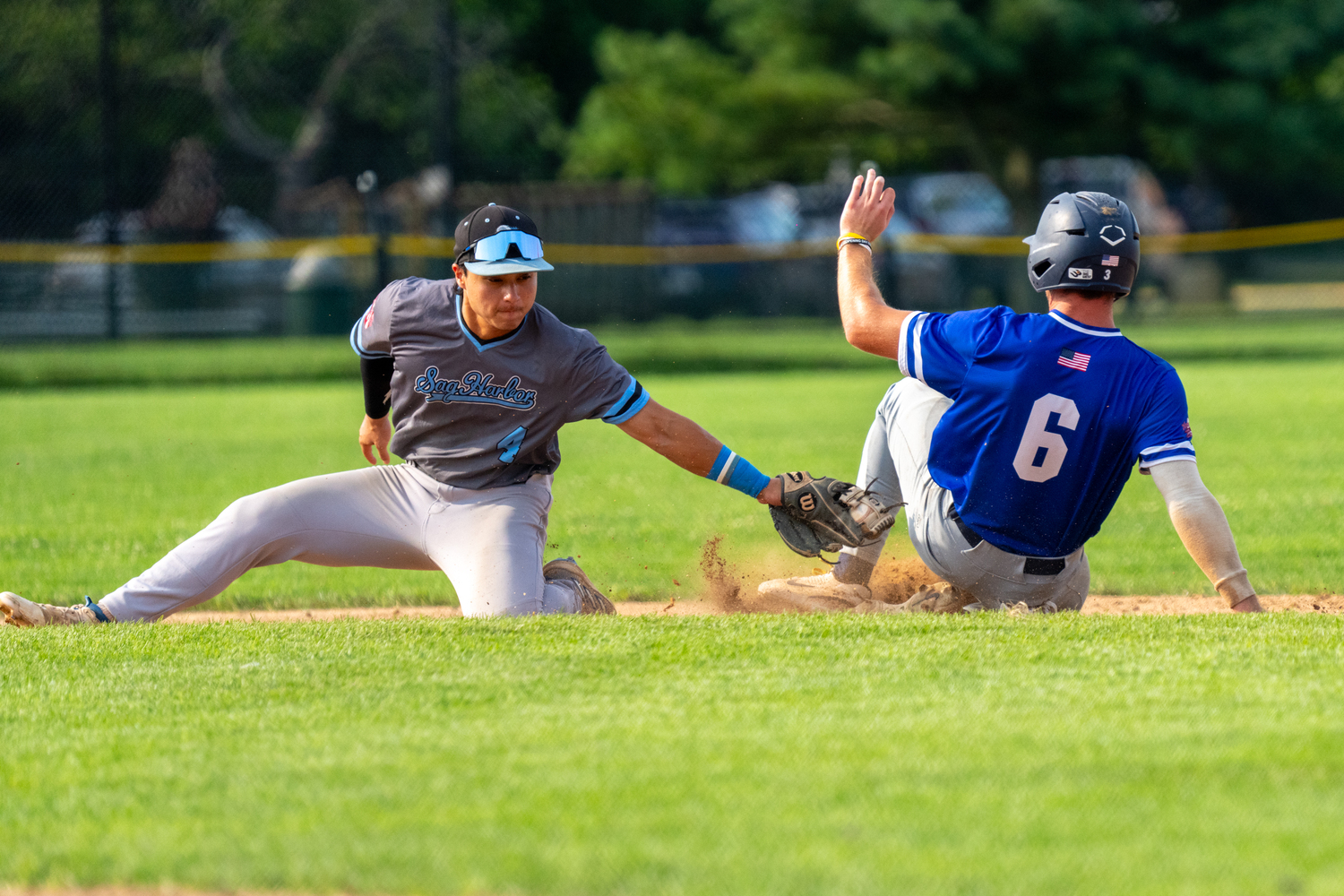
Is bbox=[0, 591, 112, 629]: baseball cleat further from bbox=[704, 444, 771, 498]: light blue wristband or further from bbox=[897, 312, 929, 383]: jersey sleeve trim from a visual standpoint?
bbox=[897, 312, 929, 383]: jersey sleeve trim

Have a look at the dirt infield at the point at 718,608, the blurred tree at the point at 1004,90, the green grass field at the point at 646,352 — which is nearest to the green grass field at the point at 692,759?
the dirt infield at the point at 718,608

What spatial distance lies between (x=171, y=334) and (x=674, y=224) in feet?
37.4

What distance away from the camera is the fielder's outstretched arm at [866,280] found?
4746 millimetres

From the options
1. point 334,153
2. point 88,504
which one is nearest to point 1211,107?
point 334,153

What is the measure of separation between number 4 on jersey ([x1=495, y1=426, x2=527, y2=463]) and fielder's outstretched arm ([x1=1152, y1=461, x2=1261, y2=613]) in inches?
79.8

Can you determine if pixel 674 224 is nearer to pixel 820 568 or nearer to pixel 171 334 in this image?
pixel 171 334

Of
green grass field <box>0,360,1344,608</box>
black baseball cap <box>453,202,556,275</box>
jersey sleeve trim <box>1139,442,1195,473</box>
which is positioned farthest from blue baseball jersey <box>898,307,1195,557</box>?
green grass field <box>0,360,1344,608</box>

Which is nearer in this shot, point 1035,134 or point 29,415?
point 29,415

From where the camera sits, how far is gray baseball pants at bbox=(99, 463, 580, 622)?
16.9ft

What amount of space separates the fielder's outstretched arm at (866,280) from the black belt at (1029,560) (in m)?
0.54

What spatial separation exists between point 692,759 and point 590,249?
62.3ft

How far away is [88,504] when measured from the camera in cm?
880

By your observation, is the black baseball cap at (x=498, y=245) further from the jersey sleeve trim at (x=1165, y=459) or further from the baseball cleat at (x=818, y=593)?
the jersey sleeve trim at (x=1165, y=459)

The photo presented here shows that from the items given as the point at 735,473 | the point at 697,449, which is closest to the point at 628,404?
the point at 697,449
